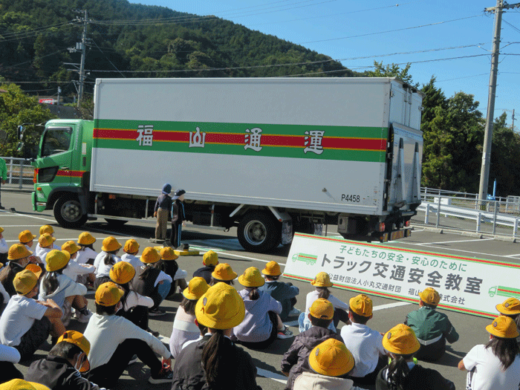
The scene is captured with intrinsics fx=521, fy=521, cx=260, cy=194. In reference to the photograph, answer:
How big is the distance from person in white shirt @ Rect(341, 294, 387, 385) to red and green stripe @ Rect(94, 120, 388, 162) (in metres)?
7.15

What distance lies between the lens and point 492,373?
4332 mm

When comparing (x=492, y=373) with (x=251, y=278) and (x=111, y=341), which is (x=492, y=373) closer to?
(x=251, y=278)

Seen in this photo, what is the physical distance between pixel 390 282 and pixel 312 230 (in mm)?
4753

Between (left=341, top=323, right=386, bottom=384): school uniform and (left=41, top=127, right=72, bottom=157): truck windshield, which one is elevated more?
(left=41, top=127, right=72, bottom=157): truck windshield

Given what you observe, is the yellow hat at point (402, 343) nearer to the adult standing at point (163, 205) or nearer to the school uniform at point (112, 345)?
the school uniform at point (112, 345)

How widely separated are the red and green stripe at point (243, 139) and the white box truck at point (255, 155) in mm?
25

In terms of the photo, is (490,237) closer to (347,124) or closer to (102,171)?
(347,124)

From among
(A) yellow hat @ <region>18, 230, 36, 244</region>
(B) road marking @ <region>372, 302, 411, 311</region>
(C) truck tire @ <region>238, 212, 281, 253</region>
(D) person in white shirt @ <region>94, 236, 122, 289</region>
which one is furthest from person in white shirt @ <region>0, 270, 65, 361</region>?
(C) truck tire @ <region>238, 212, 281, 253</region>

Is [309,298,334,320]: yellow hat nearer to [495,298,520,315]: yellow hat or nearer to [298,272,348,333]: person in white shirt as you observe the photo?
[298,272,348,333]: person in white shirt

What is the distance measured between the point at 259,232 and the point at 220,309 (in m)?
9.87

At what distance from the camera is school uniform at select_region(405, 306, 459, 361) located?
605 centimetres

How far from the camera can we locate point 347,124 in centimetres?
1197

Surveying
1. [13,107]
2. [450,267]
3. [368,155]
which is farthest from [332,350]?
[13,107]

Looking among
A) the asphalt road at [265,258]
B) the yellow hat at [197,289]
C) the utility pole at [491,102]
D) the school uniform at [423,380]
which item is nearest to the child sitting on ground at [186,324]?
the yellow hat at [197,289]
